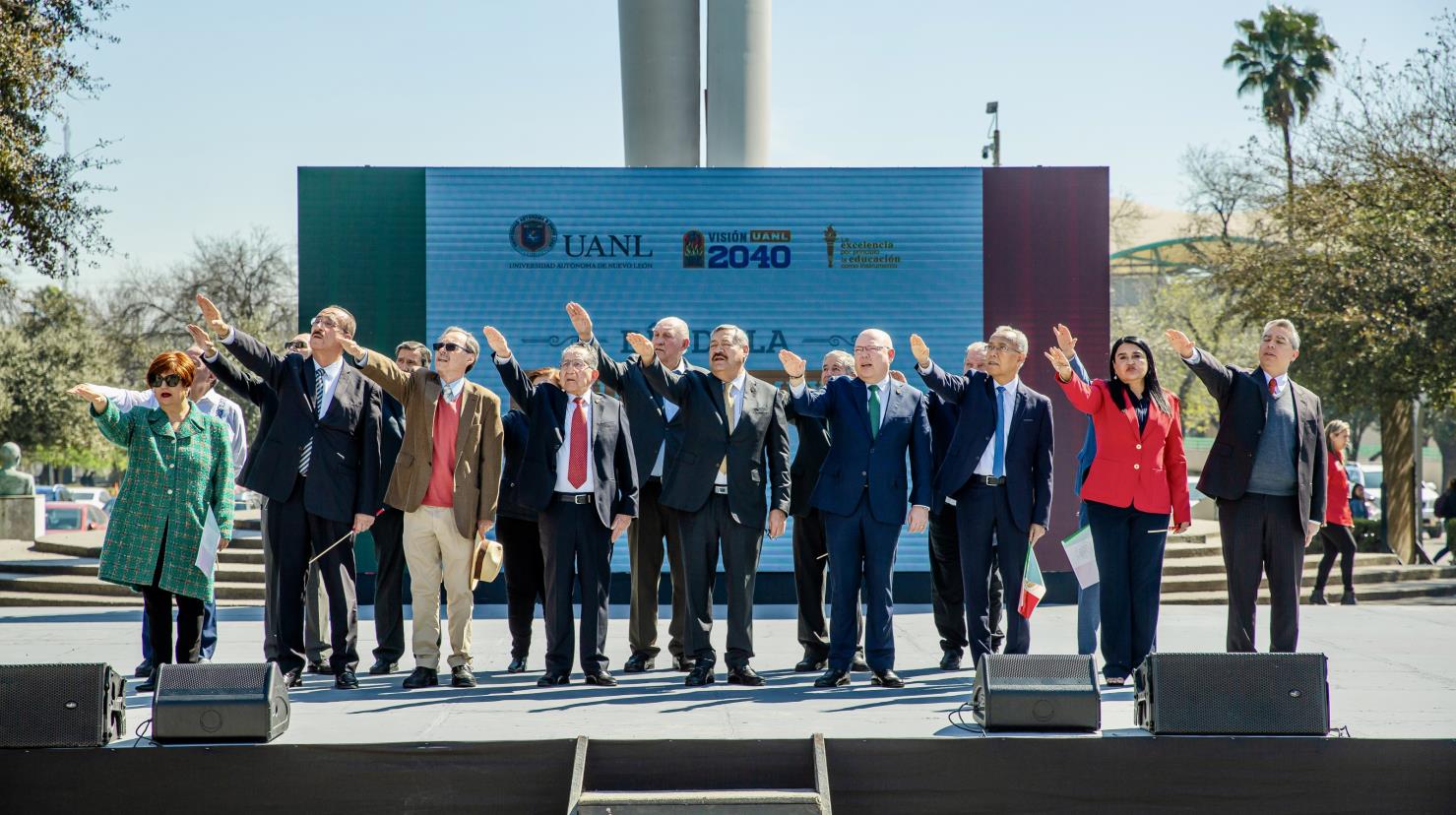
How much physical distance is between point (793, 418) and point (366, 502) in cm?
212

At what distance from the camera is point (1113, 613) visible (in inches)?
246

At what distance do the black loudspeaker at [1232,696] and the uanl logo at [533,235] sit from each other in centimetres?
644

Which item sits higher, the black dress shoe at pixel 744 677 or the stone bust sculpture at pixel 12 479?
the stone bust sculpture at pixel 12 479

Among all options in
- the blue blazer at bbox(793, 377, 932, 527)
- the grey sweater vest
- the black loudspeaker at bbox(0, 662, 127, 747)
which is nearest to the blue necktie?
the blue blazer at bbox(793, 377, 932, 527)

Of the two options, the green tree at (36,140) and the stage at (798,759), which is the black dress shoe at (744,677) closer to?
the stage at (798,759)

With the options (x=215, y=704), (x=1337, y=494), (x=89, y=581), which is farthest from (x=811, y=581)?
(x=89, y=581)

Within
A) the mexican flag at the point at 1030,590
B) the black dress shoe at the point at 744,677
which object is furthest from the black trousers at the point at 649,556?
the mexican flag at the point at 1030,590

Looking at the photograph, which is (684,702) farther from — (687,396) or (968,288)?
(968,288)

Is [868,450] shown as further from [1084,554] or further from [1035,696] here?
[1035,696]

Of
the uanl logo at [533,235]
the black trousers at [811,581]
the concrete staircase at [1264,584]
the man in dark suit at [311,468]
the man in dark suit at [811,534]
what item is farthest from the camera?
the concrete staircase at [1264,584]

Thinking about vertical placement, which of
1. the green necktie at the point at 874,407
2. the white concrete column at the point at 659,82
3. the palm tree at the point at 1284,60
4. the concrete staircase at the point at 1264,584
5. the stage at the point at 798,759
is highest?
the palm tree at the point at 1284,60

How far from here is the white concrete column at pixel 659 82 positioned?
40.3ft

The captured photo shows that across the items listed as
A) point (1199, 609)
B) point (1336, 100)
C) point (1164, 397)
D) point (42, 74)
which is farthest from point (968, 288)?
point (1336, 100)

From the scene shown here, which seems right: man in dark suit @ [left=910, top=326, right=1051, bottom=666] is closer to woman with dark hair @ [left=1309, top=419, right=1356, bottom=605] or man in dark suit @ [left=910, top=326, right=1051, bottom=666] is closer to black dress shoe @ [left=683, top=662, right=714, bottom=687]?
black dress shoe @ [left=683, top=662, right=714, bottom=687]
